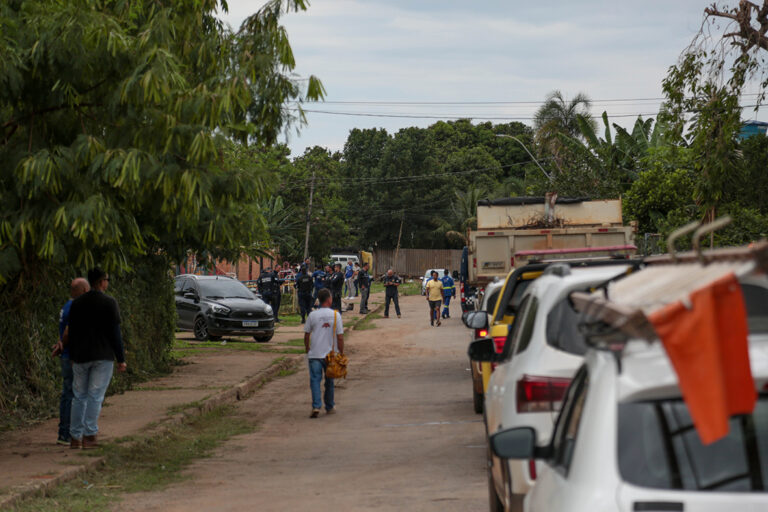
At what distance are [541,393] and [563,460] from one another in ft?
7.85

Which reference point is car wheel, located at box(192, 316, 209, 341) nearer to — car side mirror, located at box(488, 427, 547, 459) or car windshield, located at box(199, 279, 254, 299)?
car windshield, located at box(199, 279, 254, 299)

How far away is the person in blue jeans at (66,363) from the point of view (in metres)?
11.1

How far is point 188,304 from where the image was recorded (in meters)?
27.4

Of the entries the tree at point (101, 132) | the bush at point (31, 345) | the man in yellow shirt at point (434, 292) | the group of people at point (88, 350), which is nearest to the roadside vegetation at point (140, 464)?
the group of people at point (88, 350)

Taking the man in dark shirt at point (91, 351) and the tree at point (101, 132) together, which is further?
the man in dark shirt at point (91, 351)

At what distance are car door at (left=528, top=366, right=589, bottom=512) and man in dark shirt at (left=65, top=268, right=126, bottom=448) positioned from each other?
24.2 ft

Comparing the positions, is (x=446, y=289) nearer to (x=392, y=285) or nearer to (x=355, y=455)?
(x=392, y=285)

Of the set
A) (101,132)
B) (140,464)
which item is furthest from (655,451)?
(140,464)

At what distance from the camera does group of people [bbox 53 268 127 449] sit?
10.9 meters

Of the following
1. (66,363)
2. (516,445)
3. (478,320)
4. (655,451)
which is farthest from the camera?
(66,363)

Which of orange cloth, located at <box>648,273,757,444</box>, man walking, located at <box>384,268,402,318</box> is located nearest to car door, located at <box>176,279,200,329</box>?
man walking, located at <box>384,268,402,318</box>

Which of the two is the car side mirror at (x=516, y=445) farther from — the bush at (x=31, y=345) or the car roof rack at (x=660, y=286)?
the bush at (x=31, y=345)

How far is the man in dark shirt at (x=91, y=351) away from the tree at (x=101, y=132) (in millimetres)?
731

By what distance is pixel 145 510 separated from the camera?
8617mm
